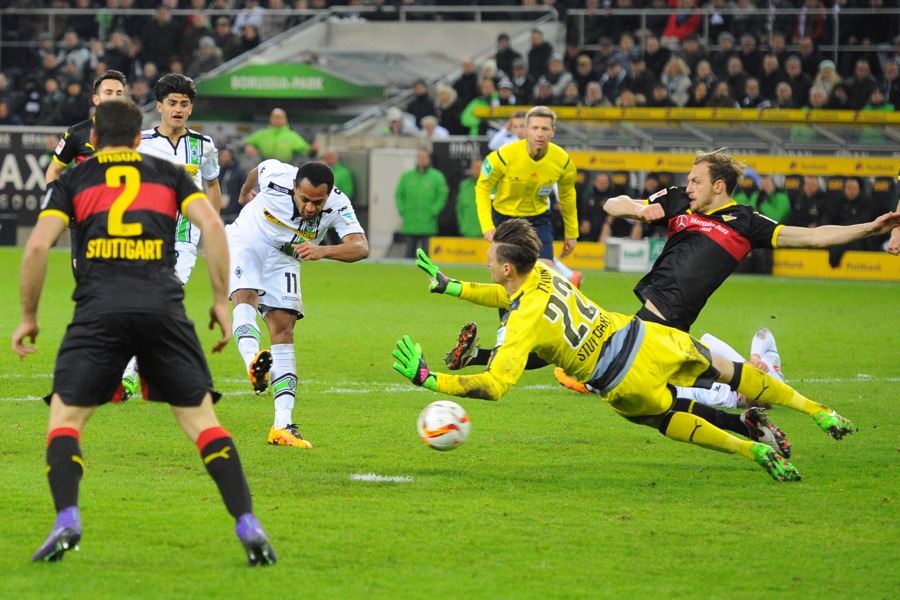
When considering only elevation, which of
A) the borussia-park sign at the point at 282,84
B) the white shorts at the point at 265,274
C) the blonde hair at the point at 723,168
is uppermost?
the borussia-park sign at the point at 282,84

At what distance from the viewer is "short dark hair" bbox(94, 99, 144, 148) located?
5.46m

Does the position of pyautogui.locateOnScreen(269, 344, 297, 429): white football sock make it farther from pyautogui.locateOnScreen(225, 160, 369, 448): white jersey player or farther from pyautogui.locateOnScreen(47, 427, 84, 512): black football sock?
pyautogui.locateOnScreen(47, 427, 84, 512): black football sock

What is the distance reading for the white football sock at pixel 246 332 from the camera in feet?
29.6

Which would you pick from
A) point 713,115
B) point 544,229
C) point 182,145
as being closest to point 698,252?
point 182,145

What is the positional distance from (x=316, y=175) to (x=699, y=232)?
8.11 feet

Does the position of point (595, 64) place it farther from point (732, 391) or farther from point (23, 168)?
point (732, 391)

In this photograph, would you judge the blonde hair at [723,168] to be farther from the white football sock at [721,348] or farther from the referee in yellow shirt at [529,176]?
the referee in yellow shirt at [529,176]

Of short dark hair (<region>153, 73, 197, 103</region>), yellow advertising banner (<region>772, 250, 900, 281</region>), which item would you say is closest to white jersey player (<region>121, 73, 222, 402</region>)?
short dark hair (<region>153, 73, 197, 103</region>)

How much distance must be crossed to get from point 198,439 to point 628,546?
1.98 metres

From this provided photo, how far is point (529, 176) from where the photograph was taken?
12117 mm

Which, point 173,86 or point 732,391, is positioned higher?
point 173,86

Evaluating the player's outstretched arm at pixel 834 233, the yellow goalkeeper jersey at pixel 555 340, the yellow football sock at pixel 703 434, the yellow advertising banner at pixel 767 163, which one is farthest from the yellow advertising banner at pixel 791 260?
the yellow goalkeeper jersey at pixel 555 340

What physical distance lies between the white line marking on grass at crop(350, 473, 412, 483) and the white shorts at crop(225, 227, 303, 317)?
1767 millimetres

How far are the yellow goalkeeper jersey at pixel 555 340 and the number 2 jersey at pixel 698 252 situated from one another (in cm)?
98
